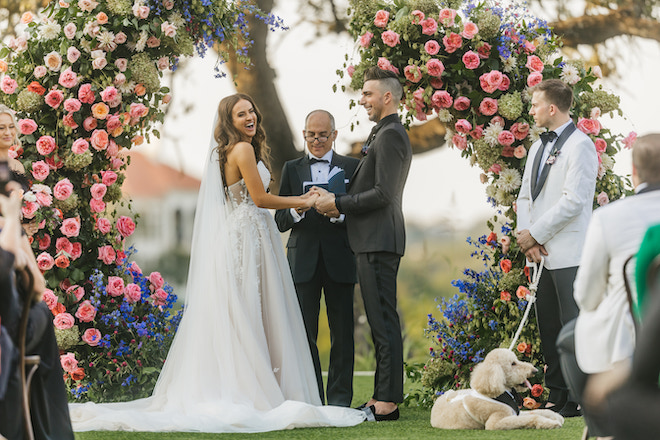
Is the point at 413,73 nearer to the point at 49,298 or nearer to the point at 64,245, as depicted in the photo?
the point at 64,245

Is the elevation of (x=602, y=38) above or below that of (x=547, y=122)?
above

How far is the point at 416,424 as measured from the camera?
180 inches

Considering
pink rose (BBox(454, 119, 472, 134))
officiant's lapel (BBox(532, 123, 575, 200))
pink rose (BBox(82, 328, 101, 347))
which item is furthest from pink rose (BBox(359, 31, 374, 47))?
pink rose (BBox(82, 328, 101, 347))

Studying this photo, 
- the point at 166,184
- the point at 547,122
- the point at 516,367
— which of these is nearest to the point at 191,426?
the point at 516,367

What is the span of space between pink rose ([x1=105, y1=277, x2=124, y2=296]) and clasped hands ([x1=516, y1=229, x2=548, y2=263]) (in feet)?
9.18

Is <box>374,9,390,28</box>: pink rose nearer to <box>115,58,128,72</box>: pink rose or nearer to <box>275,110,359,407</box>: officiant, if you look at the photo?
<box>275,110,359,407</box>: officiant

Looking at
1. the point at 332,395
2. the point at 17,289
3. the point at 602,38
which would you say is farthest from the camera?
the point at 602,38

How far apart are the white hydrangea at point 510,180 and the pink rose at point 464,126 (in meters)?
0.41

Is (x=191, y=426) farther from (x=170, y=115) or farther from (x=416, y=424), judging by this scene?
(x=170, y=115)

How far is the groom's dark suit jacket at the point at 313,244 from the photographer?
16.8ft

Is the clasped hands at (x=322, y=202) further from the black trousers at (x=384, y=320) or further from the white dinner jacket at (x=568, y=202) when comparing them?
the white dinner jacket at (x=568, y=202)

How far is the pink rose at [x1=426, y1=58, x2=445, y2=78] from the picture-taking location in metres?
5.37

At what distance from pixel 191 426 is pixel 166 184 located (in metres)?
7.12

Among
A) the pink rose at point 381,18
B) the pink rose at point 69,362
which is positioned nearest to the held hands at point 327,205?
the pink rose at point 381,18
